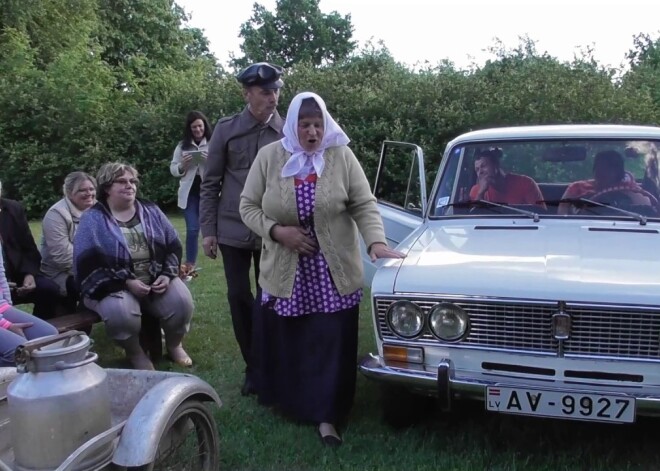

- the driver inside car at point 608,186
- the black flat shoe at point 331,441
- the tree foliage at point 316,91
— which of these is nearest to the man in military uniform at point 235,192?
the black flat shoe at point 331,441

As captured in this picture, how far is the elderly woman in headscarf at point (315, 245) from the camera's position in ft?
12.4

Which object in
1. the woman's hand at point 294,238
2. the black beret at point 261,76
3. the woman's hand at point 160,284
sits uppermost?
the black beret at point 261,76

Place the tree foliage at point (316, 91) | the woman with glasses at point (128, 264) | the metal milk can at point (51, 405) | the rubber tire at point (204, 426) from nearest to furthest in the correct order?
the metal milk can at point (51, 405) → the rubber tire at point (204, 426) → the woman with glasses at point (128, 264) → the tree foliage at point (316, 91)

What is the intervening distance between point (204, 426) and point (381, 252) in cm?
125

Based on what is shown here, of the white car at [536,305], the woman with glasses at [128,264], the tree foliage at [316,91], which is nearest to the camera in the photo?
the white car at [536,305]

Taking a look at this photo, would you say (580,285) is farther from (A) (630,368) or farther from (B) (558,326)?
(A) (630,368)

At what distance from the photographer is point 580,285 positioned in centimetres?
323

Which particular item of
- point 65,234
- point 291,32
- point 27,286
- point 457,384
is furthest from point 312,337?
point 291,32

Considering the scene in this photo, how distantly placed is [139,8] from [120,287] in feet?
86.8

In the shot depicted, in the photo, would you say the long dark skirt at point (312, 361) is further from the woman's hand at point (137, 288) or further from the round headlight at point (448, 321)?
the woman's hand at point (137, 288)

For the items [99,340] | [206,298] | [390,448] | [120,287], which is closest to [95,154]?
[206,298]

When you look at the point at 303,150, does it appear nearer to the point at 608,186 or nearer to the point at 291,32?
the point at 608,186

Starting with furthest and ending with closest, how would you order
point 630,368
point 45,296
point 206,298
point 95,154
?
point 95,154, point 206,298, point 45,296, point 630,368

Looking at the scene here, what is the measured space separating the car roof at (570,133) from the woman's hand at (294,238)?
1651 millimetres
